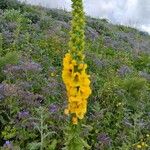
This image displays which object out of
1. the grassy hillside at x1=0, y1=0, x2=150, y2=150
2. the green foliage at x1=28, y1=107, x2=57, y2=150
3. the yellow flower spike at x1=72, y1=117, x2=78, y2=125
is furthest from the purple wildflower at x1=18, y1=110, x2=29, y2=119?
the yellow flower spike at x1=72, y1=117, x2=78, y2=125

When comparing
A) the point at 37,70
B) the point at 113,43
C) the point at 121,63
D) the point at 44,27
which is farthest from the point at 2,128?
the point at 113,43

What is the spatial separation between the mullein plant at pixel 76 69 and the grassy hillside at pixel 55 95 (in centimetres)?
85

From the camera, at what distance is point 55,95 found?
894 cm

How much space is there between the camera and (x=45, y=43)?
12.2 meters

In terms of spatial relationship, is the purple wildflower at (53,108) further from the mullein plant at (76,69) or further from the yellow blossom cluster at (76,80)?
the yellow blossom cluster at (76,80)

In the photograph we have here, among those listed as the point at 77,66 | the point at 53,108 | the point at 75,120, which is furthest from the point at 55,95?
the point at 77,66

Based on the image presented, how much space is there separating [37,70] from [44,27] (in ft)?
17.5

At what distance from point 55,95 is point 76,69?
14.6ft

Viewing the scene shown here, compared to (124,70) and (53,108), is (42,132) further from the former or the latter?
(124,70)

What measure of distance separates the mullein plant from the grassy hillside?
85cm

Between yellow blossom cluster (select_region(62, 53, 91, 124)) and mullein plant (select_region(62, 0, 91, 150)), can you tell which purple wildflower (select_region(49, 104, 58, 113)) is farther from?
yellow blossom cluster (select_region(62, 53, 91, 124))

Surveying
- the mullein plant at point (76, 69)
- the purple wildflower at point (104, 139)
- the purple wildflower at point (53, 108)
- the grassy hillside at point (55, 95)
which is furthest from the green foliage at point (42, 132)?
the mullein plant at point (76, 69)

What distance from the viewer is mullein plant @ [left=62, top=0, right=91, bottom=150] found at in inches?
173

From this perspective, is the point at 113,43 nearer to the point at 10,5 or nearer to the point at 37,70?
the point at 10,5
